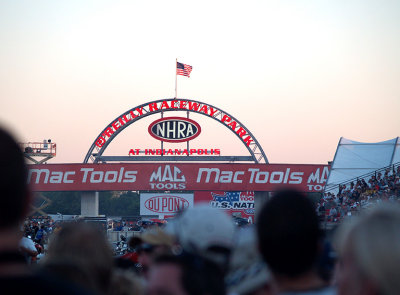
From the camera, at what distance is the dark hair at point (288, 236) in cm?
273

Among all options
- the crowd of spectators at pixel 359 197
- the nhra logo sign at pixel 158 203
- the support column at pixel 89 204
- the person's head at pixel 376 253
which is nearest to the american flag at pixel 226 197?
the nhra logo sign at pixel 158 203

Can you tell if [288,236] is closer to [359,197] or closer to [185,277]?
[185,277]

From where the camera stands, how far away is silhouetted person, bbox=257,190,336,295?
8.97 feet

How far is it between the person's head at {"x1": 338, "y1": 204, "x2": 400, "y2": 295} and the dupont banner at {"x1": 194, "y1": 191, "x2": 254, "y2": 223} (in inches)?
2104

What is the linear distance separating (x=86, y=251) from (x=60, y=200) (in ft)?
358

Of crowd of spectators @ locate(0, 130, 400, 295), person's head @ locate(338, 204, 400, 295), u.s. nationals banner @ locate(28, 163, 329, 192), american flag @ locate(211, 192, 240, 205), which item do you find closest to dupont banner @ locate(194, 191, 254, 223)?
american flag @ locate(211, 192, 240, 205)

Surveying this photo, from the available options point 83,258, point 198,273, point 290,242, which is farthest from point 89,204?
point 290,242

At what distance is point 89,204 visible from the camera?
4259 centimetres

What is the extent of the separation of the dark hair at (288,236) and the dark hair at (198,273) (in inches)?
14.9

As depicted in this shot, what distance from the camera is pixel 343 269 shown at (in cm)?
265

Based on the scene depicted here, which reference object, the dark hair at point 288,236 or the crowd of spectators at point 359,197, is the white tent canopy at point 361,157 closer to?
the crowd of spectators at point 359,197

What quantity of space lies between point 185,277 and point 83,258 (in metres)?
0.58

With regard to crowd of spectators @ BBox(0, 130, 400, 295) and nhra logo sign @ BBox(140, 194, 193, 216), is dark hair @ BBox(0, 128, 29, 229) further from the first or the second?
nhra logo sign @ BBox(140, 194, 193, 216)

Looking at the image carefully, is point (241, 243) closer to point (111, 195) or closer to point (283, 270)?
point (283, 270)
